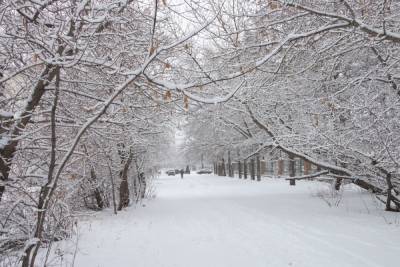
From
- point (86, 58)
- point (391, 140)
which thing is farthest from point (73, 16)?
point (391, 140)

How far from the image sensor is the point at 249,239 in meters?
8.46

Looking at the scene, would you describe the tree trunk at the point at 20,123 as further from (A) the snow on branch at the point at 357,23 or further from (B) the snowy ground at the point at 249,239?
(A) the snow on branch at the point at 357,23

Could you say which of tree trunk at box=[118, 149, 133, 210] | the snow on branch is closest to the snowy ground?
tree trunk at box=[118, 149, 133, 210]

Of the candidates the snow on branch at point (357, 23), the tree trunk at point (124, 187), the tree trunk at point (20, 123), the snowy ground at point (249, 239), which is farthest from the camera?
the tree trunk at point (124, 187)

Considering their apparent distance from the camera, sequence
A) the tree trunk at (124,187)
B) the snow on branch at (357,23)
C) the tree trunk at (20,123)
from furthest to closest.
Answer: the tree trunk at (124,187)
the snow on branch at (357,23)
the tree trunk at (20,123)

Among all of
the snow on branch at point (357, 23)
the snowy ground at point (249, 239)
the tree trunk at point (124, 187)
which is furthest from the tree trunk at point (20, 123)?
the tree trunk at point (124, 187)

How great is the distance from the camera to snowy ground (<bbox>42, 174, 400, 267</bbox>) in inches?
266

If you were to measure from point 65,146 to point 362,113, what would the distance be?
702 centimetres

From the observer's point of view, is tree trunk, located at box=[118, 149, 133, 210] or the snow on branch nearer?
the snow on branch

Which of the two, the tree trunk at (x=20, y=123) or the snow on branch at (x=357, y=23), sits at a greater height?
the snow on branch at (x=357, y=23)

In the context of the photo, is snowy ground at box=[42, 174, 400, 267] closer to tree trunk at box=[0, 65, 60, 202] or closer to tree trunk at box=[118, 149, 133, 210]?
tree trunk at box=[0, 65, 60, 202]

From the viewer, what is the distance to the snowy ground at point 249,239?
22.2 feet

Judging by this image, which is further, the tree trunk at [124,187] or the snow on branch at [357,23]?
the tree trunk at [124,187]

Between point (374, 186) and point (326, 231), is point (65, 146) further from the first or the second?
point (374, 186)
